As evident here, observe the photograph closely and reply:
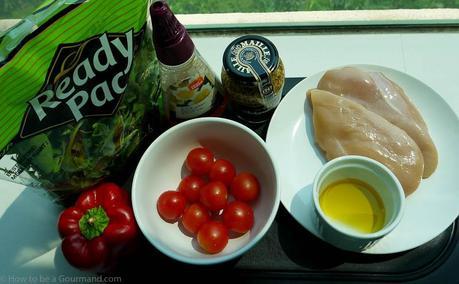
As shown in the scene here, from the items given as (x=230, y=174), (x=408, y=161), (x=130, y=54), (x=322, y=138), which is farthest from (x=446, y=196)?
(x=130, y=54)

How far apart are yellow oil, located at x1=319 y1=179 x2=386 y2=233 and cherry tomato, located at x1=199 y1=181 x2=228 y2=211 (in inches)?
6.2

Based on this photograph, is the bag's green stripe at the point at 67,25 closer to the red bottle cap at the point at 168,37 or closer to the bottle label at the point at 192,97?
the red bottle cap at the point at 168,37

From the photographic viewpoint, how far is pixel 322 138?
82cm

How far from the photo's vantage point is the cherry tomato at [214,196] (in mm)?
750

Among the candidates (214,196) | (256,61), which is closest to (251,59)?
(256,61)

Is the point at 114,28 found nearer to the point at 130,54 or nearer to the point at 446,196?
the point at 130,54

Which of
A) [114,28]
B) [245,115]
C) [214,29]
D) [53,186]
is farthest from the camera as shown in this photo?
[214,29]

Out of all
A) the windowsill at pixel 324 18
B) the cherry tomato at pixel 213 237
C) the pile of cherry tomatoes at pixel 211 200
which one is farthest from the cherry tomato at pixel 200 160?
the windowsill at pixel 324 18

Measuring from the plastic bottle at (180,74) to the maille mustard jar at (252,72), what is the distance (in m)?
0.04

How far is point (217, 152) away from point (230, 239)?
16cm

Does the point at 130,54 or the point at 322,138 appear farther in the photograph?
the point at 322,138

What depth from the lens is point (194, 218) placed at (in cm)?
75

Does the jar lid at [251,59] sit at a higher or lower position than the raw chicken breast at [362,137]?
higher

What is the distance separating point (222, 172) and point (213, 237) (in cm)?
12
